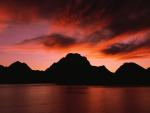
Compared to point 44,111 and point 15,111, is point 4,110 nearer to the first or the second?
point 15,111

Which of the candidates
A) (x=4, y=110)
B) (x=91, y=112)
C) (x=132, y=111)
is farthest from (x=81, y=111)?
(x=4, y=110)

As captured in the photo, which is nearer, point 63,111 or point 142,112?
point 142,112

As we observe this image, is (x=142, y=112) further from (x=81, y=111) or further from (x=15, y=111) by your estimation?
(x=15, y=111)

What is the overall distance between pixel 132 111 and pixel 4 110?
3618 cm

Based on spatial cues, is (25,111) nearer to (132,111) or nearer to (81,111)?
(81,111)

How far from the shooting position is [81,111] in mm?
82375

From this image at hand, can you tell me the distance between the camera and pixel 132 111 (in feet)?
268

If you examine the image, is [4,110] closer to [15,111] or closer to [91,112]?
[15,111]

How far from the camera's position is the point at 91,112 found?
3194 inches

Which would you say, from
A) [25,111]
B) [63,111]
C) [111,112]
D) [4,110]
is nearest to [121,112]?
[111,112]

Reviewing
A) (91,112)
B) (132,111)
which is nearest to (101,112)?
(91,112)

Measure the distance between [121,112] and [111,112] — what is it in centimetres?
272

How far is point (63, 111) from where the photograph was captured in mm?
84562

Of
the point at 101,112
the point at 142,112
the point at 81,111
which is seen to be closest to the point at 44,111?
the point at 81,111
